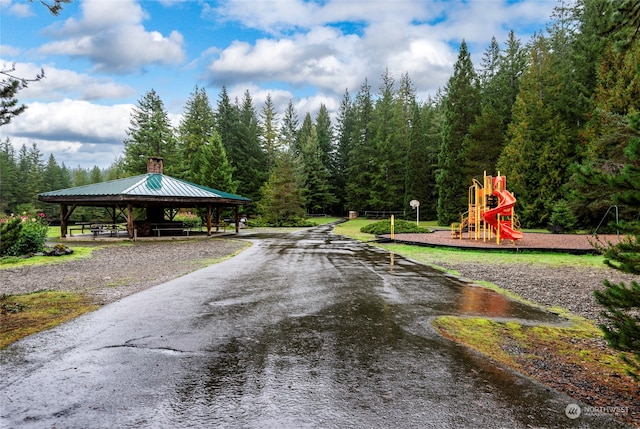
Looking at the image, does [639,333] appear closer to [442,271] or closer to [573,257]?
[442,271]

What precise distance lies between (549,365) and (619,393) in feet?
2.01

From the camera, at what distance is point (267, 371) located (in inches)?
137

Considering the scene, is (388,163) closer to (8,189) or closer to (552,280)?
(552,280)

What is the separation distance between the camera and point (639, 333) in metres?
2.74

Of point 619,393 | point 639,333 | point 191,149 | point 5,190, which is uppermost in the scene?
point 191,149

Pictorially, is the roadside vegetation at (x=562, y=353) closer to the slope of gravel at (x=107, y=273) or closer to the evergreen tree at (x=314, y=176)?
the slope of gravel at (x=107, y=273)

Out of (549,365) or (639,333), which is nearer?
(639,333)

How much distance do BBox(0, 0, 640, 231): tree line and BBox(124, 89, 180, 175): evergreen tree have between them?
157mm

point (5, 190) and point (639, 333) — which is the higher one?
point (5, 190)

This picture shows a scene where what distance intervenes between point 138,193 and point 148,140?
25402 millimetres

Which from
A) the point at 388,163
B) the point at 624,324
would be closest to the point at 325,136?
the point at 388,163

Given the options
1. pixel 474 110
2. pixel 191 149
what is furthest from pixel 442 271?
pixel 191 149

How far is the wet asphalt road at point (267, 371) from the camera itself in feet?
8.82

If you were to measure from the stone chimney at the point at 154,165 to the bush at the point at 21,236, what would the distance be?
33.5ft
